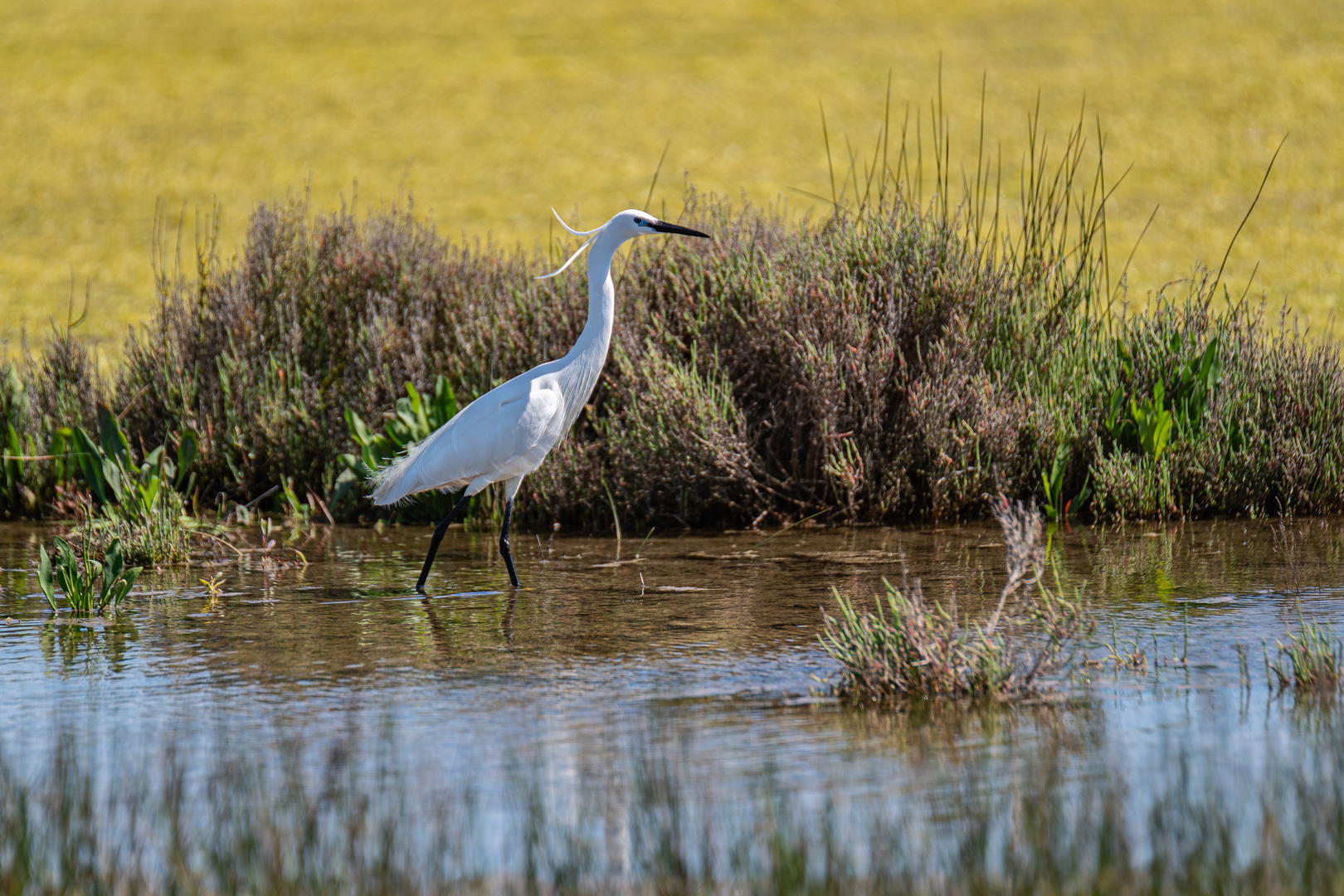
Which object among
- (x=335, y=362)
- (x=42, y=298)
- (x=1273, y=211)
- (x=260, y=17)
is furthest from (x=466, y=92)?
(x=335, y=362)

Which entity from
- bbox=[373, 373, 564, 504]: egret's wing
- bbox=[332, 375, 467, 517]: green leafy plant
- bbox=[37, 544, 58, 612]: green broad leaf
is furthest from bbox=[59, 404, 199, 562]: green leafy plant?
bbox=[373, 373, 564, 504]: egret's wing

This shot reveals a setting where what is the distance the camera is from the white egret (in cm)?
707

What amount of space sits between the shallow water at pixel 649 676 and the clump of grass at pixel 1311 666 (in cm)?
9

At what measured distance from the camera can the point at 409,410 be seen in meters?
8.68

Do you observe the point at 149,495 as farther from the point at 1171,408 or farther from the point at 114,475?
the point at 1171,408

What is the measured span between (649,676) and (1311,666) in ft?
7.16

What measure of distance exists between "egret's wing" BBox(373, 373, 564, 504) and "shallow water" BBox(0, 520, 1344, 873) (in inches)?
20.7

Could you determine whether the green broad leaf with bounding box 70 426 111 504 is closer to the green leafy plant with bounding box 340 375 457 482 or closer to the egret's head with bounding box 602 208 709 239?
the green leafy plant with bounding box 340 375 457 482

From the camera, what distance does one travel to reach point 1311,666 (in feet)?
15.4

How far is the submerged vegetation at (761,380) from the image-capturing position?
320 inches

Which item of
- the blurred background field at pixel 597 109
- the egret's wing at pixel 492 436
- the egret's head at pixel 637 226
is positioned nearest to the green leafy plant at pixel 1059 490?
the egret's head at pixel 637 226

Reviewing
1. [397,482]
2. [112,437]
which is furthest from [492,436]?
[112,437]

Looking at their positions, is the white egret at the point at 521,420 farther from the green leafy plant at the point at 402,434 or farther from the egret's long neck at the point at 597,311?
the green leafy plant at the point at 402,434

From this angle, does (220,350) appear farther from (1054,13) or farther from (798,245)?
(1054,13)
